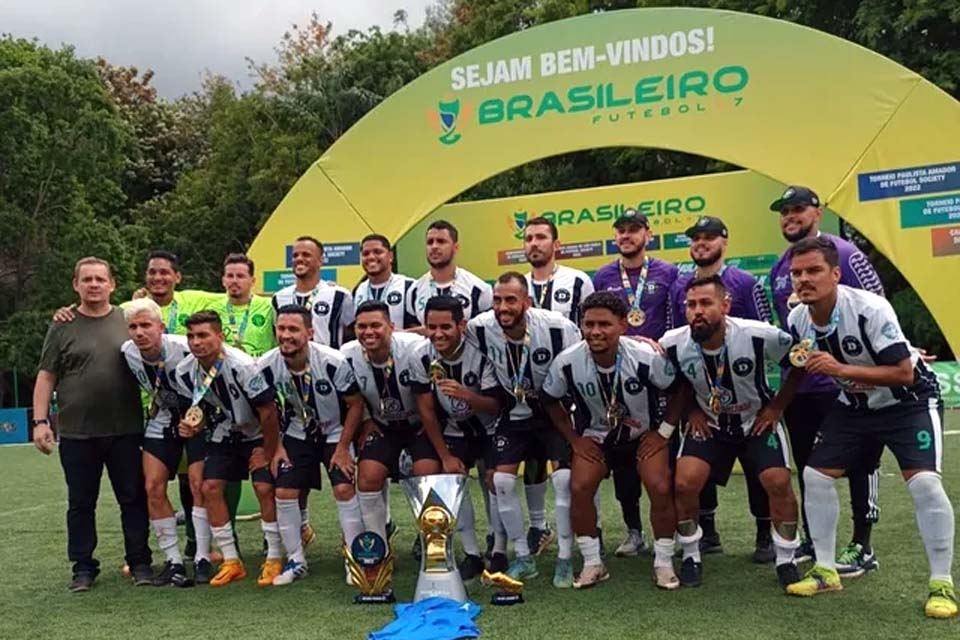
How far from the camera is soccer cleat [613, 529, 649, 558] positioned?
552 cm

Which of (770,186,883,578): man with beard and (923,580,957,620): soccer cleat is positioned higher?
(770,186,883,578): man with beard

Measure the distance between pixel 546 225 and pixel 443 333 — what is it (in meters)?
1.03

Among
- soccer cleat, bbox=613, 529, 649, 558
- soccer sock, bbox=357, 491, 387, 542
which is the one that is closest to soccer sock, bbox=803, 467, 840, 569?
soccer cleat, bbox=613, 529, 649, 558

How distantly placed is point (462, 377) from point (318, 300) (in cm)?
149

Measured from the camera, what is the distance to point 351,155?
27.8 ft

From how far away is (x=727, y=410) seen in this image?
4633mm

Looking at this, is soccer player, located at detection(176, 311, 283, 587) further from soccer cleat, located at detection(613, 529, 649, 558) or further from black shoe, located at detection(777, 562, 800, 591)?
black shoe, located at detection(777, 562, 800, 591)

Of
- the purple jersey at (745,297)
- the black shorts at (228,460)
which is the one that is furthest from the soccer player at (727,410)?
the black shorts at (228,460)

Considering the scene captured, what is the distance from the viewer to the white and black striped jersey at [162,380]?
5344 millimetres

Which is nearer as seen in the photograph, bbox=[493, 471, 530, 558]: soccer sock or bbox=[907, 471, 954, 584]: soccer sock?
bbox=[907, 471, 954, 584]: soccer sock

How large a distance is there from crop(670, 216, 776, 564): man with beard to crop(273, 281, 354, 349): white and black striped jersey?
2111mm

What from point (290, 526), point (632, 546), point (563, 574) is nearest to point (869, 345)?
point (563, 574)

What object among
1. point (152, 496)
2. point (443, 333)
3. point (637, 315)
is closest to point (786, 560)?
point (637, 315)

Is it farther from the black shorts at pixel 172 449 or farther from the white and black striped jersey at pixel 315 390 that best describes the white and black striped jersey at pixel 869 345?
the black shorts at pixel 172 449
